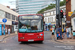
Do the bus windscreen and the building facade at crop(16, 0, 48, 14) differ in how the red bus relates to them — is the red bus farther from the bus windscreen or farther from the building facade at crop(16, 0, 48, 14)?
the building facade at crop(16, 0, 48, 14)

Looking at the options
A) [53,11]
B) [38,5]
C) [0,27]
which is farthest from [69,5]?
[38,5]

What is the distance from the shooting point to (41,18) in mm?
14891

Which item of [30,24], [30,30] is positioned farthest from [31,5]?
[30,30]

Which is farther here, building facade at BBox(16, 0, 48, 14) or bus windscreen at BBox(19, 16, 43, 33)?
building facade at BBox(16, 0, 48, 14)

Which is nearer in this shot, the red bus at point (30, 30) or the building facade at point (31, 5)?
the red bus at point (30, 30)

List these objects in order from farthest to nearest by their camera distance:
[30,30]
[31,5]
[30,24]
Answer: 1. [31,5]
2. [30,24]
3. [30,30]

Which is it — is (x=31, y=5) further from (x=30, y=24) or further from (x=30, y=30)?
(x=30, y=30)

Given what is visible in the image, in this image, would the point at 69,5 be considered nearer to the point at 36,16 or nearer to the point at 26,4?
the point at 36,16

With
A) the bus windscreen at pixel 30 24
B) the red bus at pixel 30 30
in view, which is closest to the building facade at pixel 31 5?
the bus windscreen at pixel 30 24

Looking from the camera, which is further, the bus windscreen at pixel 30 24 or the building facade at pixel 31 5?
the building facade at pixel 31 5

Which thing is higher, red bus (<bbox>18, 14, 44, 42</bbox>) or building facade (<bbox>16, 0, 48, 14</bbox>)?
building facade (<bbox>16, 0, 48, 14</bbox>)

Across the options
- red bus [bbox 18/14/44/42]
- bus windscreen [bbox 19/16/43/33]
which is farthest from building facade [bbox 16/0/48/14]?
red bus [bbox 18/14/44/42]

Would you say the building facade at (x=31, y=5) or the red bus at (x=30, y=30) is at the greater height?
the building facade at (x=31, y=5)

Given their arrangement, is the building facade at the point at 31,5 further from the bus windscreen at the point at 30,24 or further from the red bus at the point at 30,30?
the red bus at the point at 30,30
